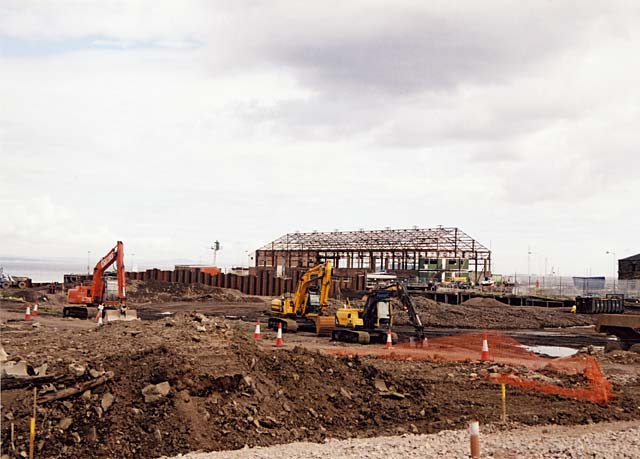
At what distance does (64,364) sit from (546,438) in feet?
30.7

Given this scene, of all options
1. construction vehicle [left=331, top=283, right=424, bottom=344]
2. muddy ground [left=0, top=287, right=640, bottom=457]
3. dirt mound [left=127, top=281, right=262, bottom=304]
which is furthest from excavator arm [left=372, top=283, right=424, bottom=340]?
dirt mound [left=127, top=281, right=262, bottom=304]

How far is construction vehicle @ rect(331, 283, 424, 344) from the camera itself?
88.9 ft

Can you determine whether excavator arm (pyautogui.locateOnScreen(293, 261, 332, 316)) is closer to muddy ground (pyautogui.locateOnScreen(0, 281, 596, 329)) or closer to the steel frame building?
muddy ground (pyautogui.locateOnScreen(0, 281, 596, 329))

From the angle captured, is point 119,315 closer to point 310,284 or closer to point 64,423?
point 310,284

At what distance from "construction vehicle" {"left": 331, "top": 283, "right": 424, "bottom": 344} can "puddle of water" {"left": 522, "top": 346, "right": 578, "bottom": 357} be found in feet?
16.9

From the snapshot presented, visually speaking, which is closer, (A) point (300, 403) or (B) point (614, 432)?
(B) point (614, 432)

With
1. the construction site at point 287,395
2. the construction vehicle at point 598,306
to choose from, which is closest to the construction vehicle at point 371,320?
the construction site at point 287,395

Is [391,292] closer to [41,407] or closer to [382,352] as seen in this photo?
[382,352]

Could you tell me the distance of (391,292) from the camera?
27.5 m

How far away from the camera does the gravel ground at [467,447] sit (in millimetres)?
10719

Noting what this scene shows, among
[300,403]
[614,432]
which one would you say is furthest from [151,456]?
[614,432]

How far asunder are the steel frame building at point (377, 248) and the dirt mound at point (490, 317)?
3101 cm

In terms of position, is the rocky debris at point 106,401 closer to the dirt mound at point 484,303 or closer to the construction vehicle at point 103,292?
the construction vehicle at point 103,292

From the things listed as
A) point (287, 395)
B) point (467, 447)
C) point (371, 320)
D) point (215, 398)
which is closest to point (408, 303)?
point (371, 320)
